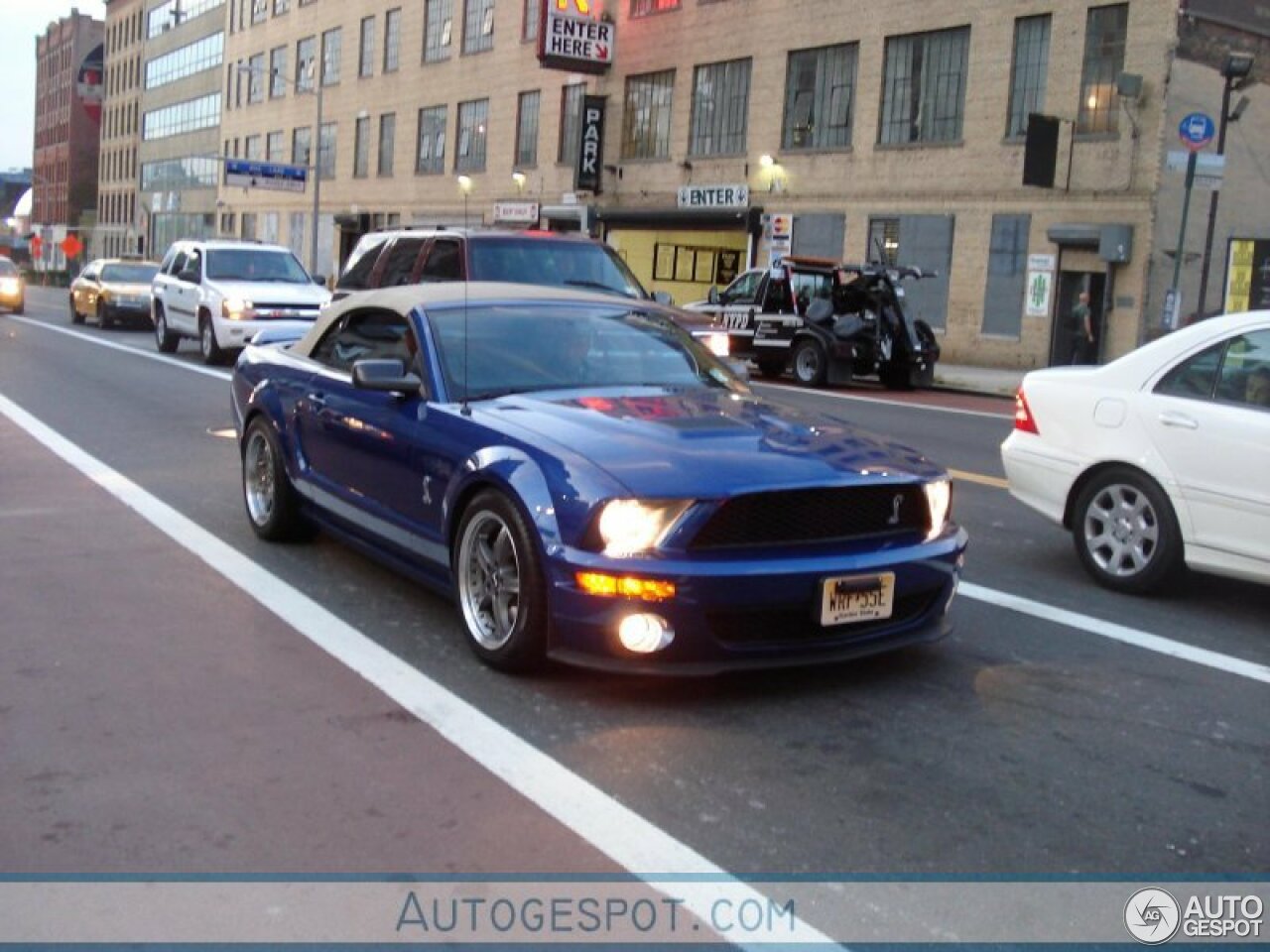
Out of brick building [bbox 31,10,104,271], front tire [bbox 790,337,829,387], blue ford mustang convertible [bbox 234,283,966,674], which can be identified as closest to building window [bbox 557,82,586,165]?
front tire [bbox 790,337,829,387]

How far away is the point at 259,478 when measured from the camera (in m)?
8.02

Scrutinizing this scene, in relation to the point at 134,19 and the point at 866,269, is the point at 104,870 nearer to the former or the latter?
the point at 866,269

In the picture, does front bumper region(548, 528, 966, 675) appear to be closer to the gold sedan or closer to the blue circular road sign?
the blue circular road sign

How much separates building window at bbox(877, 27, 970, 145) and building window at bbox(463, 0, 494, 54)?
18470mm

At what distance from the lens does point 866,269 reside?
2234cm

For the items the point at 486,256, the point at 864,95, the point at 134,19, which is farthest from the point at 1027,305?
the point at 134,19

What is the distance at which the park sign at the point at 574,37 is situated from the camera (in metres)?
38.7

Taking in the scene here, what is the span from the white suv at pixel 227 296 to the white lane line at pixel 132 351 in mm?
429

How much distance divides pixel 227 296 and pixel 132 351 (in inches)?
143

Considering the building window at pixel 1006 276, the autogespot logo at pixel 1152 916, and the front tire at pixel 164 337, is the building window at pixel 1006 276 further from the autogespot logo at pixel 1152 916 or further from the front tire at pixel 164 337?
the autogespot logo at pixel 1152 916

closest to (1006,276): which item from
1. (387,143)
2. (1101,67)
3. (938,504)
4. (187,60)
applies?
(1101,67)

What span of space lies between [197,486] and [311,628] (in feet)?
12.9

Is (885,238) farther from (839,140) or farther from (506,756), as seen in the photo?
(506,756)

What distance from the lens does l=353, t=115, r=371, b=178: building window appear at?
54281 mm
